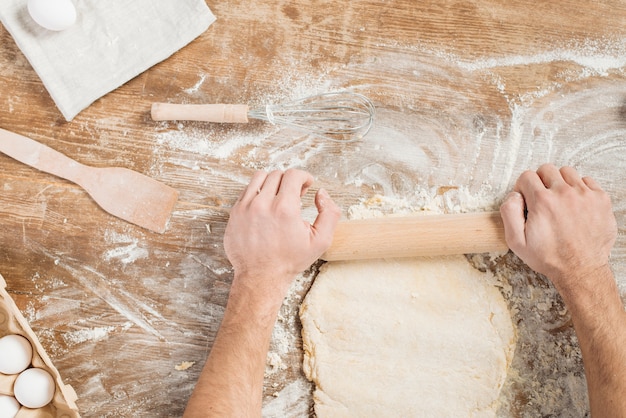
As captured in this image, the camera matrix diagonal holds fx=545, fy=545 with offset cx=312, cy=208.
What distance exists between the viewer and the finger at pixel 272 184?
1315 millimetres

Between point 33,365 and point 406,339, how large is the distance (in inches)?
36.1

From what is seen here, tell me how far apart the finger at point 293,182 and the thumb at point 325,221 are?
2.1 inches

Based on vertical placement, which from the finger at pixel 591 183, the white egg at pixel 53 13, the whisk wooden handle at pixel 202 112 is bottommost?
the whisk wooden handle at pixel 202 112

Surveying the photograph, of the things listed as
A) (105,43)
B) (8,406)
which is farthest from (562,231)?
(8,406)

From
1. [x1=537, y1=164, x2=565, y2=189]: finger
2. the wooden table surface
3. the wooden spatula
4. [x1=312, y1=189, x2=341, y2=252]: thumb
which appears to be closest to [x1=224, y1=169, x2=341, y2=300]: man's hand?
[x1=312, y1=189, x2=341, y2=252]: thumb

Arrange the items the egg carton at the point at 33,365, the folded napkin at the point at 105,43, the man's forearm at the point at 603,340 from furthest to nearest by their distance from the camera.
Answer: the folded napkin at the point at 105,43 → the egg carton at the point at 33,365 → the man's forearm at the point at 603,340

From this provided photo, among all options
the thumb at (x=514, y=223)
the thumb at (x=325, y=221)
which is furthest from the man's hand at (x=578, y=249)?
the thumb at (x=325, y=221)

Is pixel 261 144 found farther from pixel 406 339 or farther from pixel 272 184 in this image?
pixel 406 339

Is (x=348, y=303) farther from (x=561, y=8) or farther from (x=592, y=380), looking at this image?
(x=561, y=8)

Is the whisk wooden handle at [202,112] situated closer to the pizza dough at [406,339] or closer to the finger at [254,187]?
the finger at [254,187]

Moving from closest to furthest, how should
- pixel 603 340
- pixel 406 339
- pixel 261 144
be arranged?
pixel 603 340, pixel 406 339, pixel 261 144

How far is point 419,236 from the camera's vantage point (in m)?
1.28

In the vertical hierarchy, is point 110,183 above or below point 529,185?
below

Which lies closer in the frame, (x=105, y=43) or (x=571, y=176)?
(x=571, y=176)
